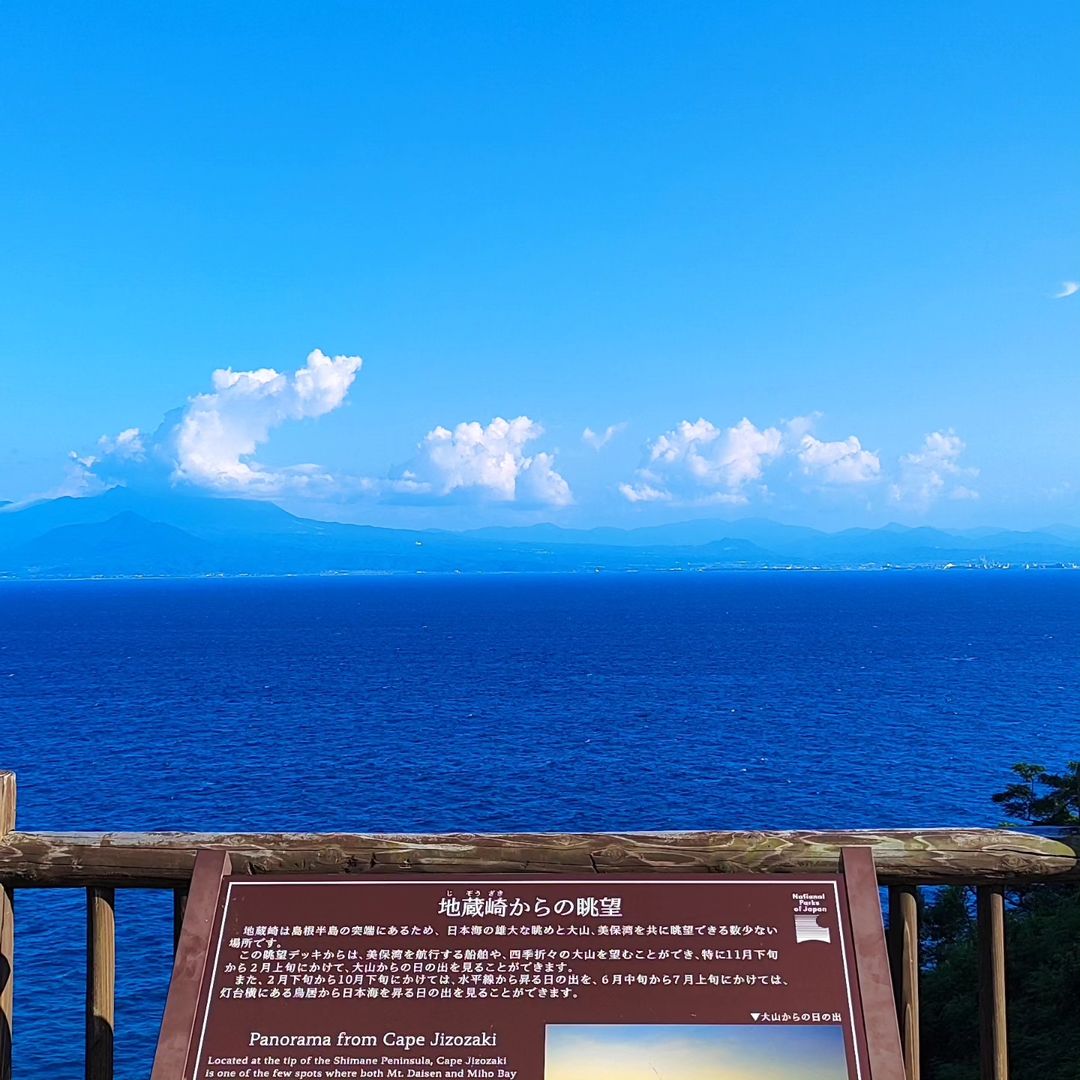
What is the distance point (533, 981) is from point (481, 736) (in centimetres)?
4983

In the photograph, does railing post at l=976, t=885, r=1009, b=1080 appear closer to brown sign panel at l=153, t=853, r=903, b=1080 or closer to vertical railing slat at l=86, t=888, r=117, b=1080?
brown sign panel at l=153, t=853, r=903, b=1080

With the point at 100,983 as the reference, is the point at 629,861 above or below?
above

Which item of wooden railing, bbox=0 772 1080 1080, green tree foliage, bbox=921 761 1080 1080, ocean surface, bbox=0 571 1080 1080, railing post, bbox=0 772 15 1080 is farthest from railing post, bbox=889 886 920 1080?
ocean surface, bbox=0 571 1080 1080

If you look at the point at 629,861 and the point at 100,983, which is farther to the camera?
the point at 100,983

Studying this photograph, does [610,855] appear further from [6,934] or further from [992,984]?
[6,934]

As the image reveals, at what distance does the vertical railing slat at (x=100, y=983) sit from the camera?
11.5 feet

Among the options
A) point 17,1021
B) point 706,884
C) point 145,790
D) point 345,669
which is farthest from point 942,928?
point 345,669

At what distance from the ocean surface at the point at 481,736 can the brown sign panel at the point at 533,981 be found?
20108 mm

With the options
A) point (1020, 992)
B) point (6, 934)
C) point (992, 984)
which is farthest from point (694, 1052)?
point (1020, 992)

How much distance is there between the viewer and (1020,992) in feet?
60.4

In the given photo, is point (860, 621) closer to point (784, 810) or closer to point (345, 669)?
point (345, 669)

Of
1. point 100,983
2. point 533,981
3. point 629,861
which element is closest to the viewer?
point 533,981

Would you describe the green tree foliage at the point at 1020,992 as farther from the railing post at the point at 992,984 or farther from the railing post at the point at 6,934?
the railing post at the point at 6,934

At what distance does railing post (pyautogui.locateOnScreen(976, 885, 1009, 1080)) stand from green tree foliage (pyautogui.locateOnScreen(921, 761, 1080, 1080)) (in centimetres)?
1088
